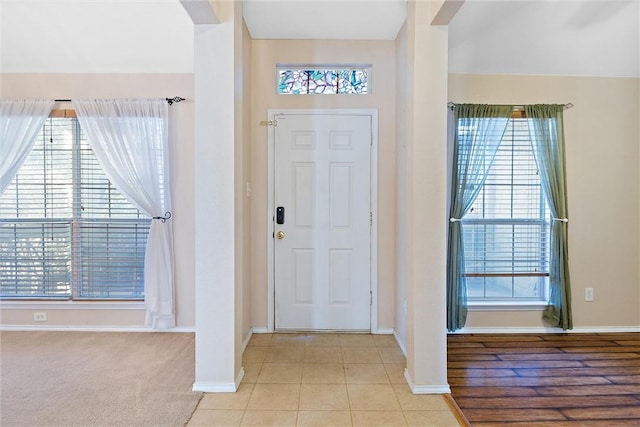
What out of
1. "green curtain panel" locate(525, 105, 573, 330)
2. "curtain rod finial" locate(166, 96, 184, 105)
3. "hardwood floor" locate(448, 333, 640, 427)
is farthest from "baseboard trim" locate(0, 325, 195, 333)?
"green curtain panel" locate(525, 105, 573, 330)

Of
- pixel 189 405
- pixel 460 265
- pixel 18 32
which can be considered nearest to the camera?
pixel 189 405

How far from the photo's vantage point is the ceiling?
2.67 meters

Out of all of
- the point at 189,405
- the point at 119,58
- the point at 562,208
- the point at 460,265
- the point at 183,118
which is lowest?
the point at 189,405

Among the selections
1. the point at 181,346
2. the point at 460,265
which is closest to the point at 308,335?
the point at 181,346

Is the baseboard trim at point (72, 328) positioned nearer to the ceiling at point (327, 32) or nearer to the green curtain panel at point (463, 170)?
the ceiling at point (327, 32)

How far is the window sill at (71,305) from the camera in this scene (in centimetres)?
327

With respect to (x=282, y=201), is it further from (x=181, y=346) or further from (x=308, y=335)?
(x=181, y=346)

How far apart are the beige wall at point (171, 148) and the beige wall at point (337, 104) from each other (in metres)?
0.63

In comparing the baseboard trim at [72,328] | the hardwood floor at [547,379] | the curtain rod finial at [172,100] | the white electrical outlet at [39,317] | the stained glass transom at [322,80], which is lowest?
the hardwood floor at [547,379]

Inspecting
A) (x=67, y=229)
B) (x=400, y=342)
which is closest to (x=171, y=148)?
(x=67, y=229)

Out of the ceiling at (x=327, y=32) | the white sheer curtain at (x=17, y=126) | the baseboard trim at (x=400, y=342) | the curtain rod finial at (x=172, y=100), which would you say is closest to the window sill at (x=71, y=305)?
the white sheer curtain at (x=17, y=126)

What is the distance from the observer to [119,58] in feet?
10.1

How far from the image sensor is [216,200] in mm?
2193

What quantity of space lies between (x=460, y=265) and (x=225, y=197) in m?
2.13
